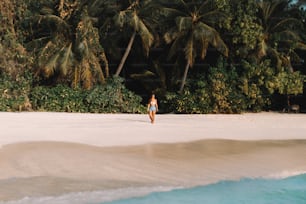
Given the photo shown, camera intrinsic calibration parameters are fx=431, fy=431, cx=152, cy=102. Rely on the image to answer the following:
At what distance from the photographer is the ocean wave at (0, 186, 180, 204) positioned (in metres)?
7.09

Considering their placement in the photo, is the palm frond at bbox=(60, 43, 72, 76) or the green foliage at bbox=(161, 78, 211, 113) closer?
the palm frond at bbox=(60, 43, 72, 76)

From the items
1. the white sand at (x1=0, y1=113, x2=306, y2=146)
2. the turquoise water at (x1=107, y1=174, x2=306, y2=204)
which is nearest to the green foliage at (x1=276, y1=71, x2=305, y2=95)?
the white sand at (x1=0, y1=113, x2=306, y2=146)

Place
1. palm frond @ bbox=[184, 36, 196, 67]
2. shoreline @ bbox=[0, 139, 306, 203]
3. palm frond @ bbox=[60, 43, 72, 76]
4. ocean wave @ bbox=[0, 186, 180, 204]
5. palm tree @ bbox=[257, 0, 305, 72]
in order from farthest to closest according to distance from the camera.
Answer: palm tree @ bbox=[257, 0, 305, 72] → palm frond @ bbox=[184, 36, 196, 67] → palm frond @ bbox=[60, 43, 72, 76] → shoreline @ bbox=[0, 139, 306, 203] → ocean wave @ bbox=[0, 186, 180, 204]

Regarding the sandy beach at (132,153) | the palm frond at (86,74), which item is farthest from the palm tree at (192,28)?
the sandy beach at (132,153)

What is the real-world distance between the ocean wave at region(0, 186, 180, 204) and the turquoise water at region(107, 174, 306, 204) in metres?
0.17

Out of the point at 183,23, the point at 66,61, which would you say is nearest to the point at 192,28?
the point at 183,23

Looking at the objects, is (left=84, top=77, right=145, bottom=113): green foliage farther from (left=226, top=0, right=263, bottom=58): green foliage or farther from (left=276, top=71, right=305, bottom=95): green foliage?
(left=276, top=71, right=305, bottom=95): green foliage

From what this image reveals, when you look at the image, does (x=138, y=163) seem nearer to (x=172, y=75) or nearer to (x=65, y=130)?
(x=65, y=130)

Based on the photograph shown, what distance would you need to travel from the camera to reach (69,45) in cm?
2292

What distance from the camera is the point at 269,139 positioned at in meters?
14.6

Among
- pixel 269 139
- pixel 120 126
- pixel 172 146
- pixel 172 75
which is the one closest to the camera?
pixel 172 146

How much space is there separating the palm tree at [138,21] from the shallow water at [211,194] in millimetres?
14976

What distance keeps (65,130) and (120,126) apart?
2239mm

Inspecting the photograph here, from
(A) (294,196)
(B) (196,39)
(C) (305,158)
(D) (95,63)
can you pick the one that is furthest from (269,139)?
(D) (95,63)
